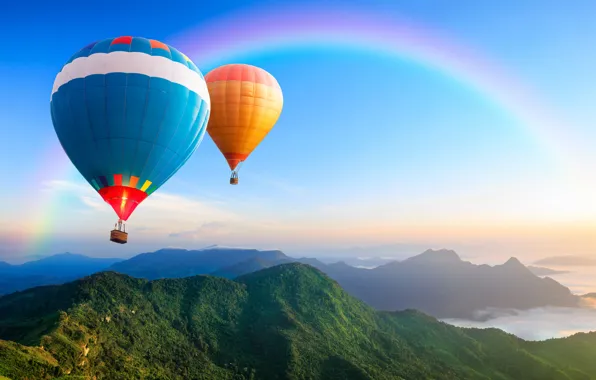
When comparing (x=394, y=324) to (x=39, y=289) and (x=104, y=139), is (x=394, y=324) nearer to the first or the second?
(x=39, y=289)

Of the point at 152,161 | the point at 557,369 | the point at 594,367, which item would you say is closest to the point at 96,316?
the point at 152,161

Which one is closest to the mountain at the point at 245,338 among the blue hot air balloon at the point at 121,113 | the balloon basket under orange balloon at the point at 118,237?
the balloon basket under orange balloon at the point at 118,237

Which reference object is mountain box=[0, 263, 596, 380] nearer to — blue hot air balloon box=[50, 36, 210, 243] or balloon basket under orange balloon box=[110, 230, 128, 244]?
balloon basket under orange balloon box=[110, 230, 128, 244]

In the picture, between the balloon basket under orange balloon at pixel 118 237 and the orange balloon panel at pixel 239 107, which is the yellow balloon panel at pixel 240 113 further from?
the balloon basket under orange balloon at pixel 118 237

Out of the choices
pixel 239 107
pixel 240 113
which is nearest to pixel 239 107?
pixel 239 107

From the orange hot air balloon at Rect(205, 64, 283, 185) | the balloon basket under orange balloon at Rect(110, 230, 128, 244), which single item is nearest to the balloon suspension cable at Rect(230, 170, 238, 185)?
the orange hot air balloon at Rect(205, 64, 283, 185)

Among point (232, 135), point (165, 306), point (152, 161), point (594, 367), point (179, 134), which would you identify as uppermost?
point (232, 135)

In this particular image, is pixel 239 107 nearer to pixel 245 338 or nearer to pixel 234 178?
pixel 234 178
